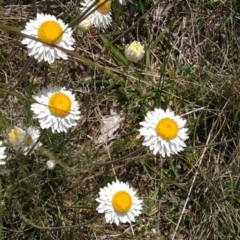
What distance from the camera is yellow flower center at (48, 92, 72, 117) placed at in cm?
125

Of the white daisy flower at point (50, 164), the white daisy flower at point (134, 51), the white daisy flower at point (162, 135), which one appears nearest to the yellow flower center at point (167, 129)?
the white daisy flower at point (162, 135)

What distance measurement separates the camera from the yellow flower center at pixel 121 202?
4.45 feet

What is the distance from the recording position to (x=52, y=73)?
1.80 metres

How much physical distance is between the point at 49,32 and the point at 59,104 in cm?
17

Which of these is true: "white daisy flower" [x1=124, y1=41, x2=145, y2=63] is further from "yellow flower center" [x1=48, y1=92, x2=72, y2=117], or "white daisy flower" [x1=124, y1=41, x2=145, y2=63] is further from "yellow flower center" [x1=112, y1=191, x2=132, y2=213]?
"yellow flower center" [x1=112, y1=191, x2=132, y2=213]

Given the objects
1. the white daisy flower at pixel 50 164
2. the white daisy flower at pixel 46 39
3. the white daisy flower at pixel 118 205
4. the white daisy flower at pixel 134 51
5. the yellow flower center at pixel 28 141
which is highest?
the white daisy flower at pixel 134 51

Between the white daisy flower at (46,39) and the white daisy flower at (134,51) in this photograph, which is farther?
the white daisy flower at (134,51)

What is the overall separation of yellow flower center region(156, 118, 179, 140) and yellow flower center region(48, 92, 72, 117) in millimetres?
231

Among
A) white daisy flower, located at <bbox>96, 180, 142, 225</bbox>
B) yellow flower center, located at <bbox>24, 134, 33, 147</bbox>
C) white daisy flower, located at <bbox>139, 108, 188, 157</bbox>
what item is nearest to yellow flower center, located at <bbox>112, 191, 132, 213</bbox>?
white daisy flower, located at <bbox>96, 180, 142, 225</bbox>

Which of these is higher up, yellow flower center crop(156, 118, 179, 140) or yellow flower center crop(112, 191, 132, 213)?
yellow flower center crop(156, 118, 179, 140)

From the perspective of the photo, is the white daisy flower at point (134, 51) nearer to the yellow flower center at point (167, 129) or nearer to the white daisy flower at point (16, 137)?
the yellow flower center at point (167, 129)

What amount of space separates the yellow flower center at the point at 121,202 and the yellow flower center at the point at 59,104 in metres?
0.26

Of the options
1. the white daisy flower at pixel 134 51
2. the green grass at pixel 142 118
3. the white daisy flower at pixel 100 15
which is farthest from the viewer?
the green grass at pixel 142 118

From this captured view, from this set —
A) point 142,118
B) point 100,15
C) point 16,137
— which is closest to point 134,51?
point 100,15
